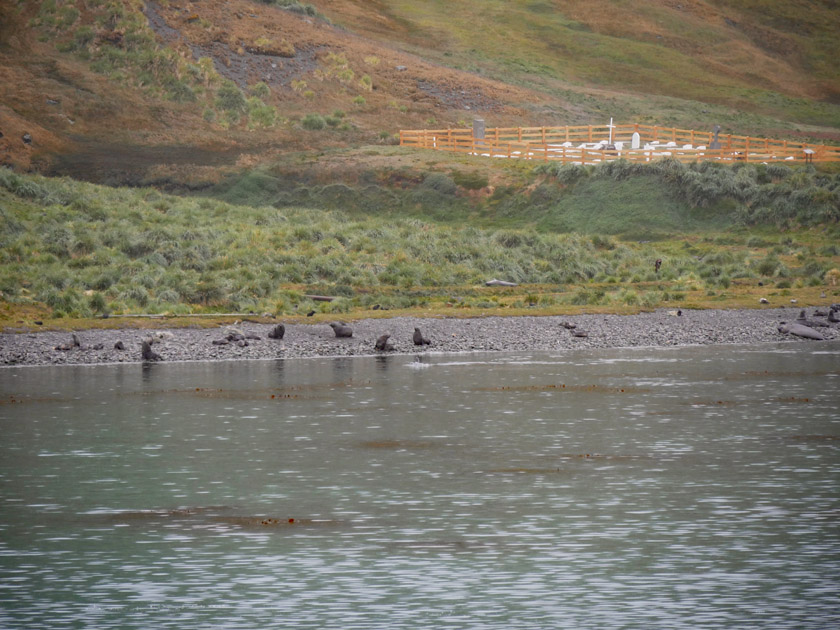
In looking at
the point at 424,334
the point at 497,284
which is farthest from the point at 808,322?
the point at 497,284

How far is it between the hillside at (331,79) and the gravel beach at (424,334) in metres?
36.1

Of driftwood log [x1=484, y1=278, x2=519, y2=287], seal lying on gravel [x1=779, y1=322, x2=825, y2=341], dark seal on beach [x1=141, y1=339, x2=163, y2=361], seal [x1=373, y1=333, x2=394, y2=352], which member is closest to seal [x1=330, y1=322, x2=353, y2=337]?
seal [x1=373, y1=333, x2=394, y2=352]

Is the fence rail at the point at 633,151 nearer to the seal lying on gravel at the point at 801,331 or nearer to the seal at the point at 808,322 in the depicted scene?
the seal at the point at 808,322

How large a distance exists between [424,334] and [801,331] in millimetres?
10235

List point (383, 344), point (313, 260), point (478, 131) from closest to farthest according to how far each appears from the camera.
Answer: point (383, 344)
point (313, 260)
point (478, 131)

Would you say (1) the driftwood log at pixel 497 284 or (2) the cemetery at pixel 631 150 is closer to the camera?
(1) the driftwood log at pixel 497 284

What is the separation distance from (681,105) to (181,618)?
352 ft

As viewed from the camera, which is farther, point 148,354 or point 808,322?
point 808,322

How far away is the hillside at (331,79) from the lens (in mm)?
76875

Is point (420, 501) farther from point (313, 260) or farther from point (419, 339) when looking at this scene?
point (313, 260)

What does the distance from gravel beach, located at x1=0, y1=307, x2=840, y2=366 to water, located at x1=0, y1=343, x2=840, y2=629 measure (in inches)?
117

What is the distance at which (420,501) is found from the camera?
15.8m

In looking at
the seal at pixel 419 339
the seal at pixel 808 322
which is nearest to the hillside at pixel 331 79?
the seal at pixel 808 322

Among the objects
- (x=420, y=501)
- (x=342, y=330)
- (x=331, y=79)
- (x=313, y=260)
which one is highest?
(x=331, y=79)
